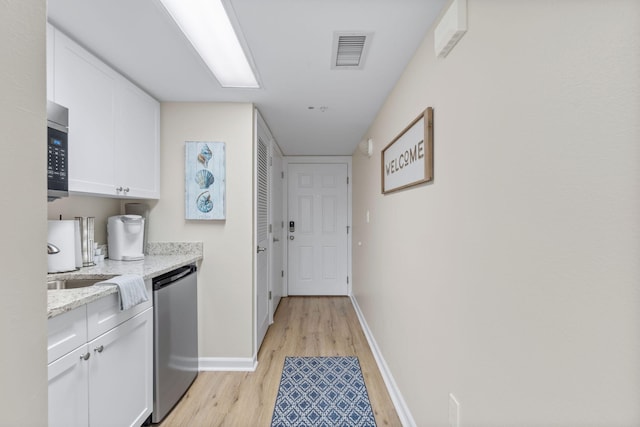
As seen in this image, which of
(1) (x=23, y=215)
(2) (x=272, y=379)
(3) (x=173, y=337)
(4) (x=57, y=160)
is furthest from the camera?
(2) (x=272, y=379)

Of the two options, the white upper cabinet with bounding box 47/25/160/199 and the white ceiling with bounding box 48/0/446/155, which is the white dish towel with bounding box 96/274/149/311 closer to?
the white upper cabinet with bounding box 47/25/160/199

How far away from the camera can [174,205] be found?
2.43 m

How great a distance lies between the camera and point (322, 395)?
2074mm

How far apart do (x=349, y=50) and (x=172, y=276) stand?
183cm

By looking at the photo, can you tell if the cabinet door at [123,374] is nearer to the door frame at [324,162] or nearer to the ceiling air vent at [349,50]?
the ceiling air vent at [349,50]

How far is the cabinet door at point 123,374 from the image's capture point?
1348 millimetres

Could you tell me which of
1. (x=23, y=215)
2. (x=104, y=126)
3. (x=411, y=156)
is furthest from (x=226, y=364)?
(x=23, y=215)

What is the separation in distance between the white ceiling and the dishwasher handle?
134cm

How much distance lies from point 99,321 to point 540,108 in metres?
1.89

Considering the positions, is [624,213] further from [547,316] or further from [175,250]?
[175,250]

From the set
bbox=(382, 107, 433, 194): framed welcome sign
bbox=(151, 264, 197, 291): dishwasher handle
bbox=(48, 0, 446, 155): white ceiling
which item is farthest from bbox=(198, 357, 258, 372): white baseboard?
bbox=(48, 0, 446, 155): white ceiling

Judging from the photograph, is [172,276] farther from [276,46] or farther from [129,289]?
[276,46]

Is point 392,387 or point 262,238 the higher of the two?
point 262,238

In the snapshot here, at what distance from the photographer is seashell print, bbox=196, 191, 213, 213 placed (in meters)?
2.39
